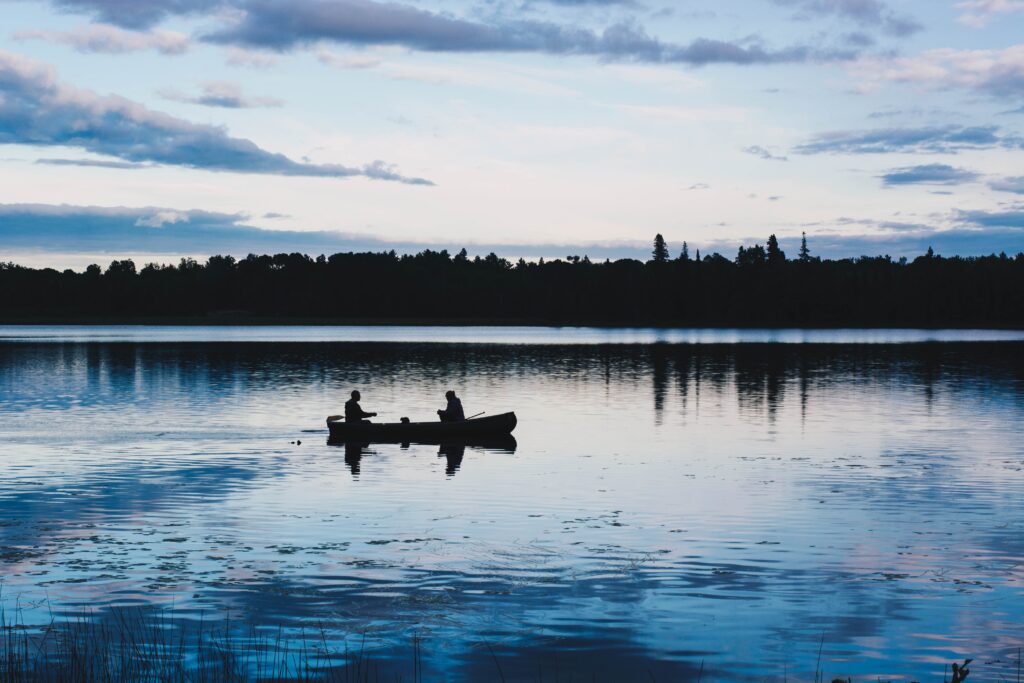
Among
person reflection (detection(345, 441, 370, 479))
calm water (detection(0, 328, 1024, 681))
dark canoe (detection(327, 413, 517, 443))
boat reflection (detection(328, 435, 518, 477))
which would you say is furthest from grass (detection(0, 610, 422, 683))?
dark canoe (detection(327, 413, 517, 443))

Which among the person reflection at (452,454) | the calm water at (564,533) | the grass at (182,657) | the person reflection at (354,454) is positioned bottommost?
the person reflection at (452,454)

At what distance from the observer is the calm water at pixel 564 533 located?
15.7m

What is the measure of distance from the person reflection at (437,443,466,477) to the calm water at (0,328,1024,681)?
252 mm

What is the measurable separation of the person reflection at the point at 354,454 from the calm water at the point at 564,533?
0.23m

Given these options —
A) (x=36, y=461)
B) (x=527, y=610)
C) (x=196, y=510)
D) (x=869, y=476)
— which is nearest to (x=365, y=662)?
(x=527, y=610)

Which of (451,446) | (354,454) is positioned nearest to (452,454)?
(451,446)

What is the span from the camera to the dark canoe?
40656mm

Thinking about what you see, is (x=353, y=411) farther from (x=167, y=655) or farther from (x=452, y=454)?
(x=167, y=655)

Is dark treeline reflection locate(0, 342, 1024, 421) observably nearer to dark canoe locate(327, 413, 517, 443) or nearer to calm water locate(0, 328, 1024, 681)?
dark canoe locate(327, 413, 517, 443)

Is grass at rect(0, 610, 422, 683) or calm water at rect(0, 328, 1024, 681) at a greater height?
grass at rect(0, 610, 422, 683)

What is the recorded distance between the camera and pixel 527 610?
1703 centimetres

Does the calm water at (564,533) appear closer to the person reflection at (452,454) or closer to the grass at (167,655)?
the person reflection at (452,454)

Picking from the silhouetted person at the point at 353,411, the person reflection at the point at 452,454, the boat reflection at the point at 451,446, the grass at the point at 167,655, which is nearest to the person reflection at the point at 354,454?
the boat reflection at the point at 451,446

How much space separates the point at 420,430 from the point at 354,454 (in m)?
3.47
